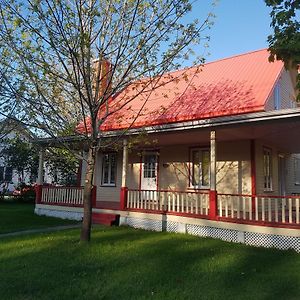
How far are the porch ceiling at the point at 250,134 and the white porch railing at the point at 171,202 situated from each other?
2.04 meters

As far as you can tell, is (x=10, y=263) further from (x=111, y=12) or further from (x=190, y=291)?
(x=111, y=12)

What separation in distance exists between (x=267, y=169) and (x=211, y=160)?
4.44 meters

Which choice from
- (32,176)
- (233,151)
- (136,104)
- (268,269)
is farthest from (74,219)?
(32,176)

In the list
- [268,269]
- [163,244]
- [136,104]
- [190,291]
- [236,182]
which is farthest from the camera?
[136,104]

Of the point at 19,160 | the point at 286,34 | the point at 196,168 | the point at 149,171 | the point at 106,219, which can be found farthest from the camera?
the point at 19,160

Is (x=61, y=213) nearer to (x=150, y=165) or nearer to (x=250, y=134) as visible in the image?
(x=150, y=165)

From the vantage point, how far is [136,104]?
16.6 metres

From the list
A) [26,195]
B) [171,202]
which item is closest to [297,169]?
[171,202]

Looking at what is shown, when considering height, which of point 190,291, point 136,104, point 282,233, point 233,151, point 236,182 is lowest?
point 190,291

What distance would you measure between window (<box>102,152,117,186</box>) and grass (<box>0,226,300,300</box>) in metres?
7.56

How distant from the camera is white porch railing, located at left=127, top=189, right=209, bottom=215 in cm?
1202

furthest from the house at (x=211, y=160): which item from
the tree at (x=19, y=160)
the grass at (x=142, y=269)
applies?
the tree at (x=19, y=160)

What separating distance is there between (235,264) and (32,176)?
2896 centimetres

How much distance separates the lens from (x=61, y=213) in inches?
624
